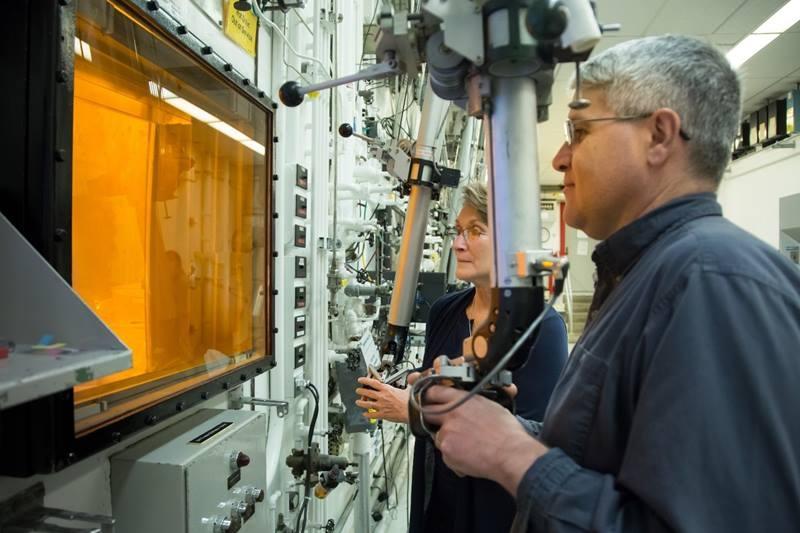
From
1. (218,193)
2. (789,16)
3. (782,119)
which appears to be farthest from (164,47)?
(782,119)

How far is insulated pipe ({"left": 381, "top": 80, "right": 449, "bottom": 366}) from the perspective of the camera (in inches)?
47.3

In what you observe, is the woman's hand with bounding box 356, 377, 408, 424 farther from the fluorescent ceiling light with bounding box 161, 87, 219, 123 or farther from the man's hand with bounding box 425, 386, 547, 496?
the fluorescent ceiling light with bounding box 161, 87, 219, 123

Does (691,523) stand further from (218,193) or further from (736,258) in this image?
(218,193)

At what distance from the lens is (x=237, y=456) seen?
1179mm

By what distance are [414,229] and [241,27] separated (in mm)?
883

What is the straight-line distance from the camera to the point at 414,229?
1203mm

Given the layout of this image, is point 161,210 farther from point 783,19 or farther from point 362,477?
point 783,19

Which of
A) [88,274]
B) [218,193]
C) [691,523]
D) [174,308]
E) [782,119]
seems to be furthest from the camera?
[782,119]

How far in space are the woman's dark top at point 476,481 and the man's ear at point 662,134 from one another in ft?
2.15

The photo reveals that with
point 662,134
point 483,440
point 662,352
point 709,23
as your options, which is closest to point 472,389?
point 483,440

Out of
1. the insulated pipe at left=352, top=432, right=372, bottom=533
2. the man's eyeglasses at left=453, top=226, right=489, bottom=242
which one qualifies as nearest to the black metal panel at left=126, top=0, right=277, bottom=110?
the man's eyeglasses at left=453, top=226, right=489, bottom=242

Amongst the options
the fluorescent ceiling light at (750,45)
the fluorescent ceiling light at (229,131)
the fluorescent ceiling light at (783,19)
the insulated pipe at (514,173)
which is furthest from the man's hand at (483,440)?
the fluorescent ceiling light at (750,45)

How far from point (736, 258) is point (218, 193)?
1.32m

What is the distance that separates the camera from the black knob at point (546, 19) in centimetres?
53
